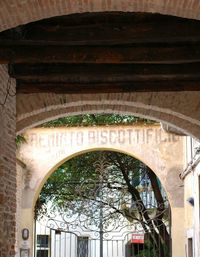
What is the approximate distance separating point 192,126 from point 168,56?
3781mm

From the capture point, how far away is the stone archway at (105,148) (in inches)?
655

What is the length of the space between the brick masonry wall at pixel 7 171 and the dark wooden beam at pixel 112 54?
806mm

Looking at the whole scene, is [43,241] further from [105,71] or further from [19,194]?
[105,71]

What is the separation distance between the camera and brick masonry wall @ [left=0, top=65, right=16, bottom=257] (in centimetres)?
805

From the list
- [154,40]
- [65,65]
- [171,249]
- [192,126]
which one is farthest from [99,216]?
[154,40]

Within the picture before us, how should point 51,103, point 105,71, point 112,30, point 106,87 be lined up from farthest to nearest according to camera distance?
1. point 51,103
2. point 106,87
3. point 105,71
4. point 112,30

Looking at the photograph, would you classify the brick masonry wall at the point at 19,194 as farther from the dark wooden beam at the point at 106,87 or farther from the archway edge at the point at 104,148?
the dark wooden beam at the point at 106,87

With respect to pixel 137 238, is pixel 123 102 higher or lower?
higher

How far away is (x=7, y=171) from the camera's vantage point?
8.34 m

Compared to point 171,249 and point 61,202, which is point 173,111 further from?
point 61,202

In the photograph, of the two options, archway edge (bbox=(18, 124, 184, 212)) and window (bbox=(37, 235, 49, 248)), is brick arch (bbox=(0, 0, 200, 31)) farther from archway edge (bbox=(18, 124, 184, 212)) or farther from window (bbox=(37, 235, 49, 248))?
window (bbox=(37, 235, 49, 248))

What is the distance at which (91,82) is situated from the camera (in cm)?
923

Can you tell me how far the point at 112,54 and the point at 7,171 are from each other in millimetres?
2162

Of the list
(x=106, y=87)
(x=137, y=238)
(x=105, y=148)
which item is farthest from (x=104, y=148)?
(x=106, y=87)
